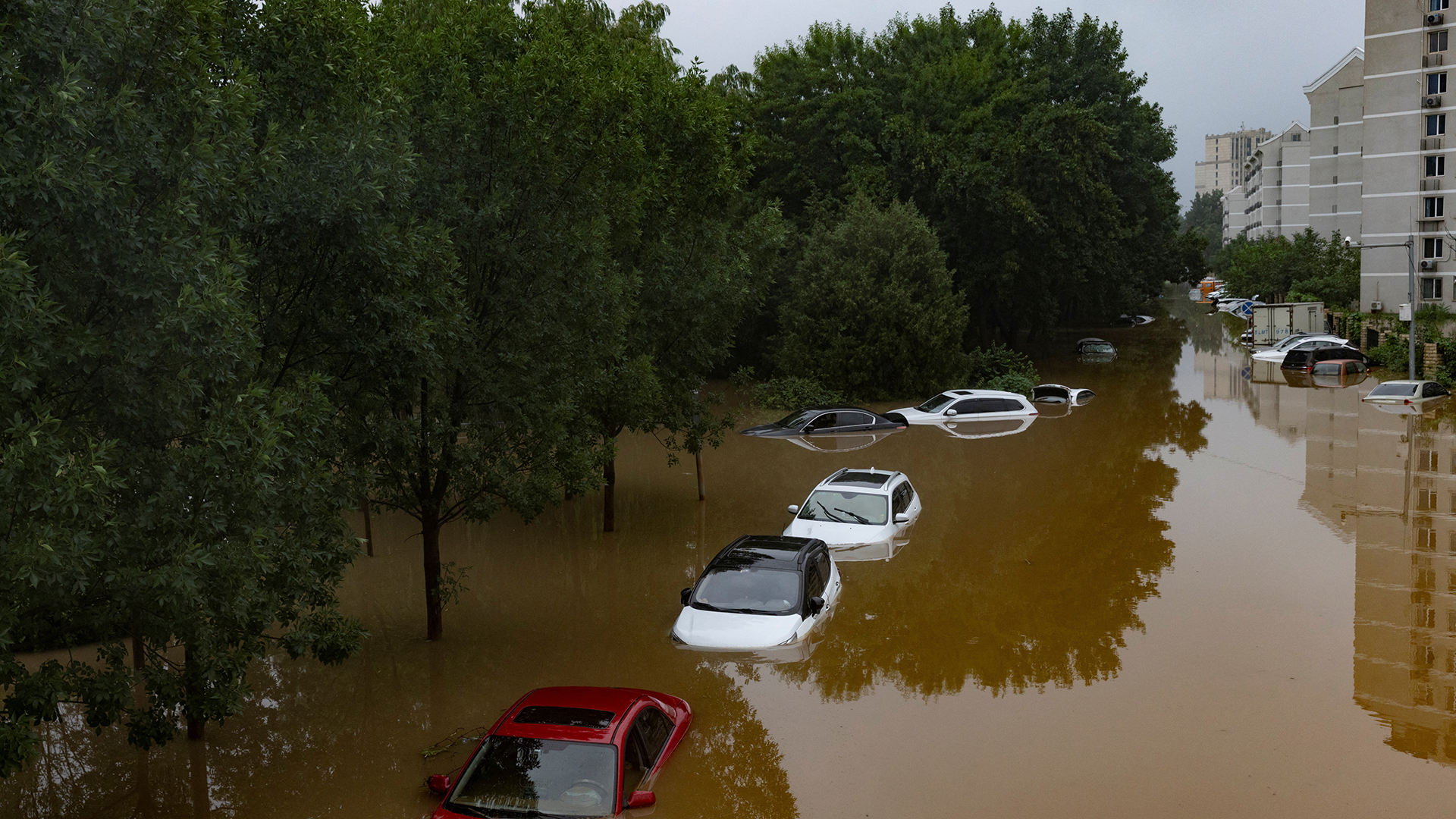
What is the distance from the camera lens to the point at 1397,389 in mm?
36562

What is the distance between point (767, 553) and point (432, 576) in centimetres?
470

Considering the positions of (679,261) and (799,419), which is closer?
(679,261)

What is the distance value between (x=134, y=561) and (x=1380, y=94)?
61322 millimetres

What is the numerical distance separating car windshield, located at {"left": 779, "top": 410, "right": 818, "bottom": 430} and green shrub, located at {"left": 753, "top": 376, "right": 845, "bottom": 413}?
2694mm

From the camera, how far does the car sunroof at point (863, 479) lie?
18.9 meters

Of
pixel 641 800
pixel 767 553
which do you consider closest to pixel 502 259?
pixel 767 553

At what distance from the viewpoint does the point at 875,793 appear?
9766mm

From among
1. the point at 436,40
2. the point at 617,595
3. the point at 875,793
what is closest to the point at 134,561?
the point at 875,793

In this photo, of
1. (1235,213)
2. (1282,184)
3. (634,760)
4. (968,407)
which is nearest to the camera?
(634,760)

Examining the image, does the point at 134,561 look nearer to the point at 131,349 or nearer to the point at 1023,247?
the point at 131,349

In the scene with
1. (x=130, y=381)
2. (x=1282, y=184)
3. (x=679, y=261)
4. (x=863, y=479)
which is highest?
(x=1282, y=184)

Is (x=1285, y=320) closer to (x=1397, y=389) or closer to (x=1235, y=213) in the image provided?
(x=1397, y=389)

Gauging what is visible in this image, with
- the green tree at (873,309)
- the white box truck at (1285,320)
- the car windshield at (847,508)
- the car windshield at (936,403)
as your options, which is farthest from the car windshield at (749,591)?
the white box truck at (1285,320)

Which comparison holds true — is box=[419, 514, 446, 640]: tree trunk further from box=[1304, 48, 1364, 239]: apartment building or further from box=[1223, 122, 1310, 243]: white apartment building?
box=[1223, 122, 1310, 243]: white apartment building
